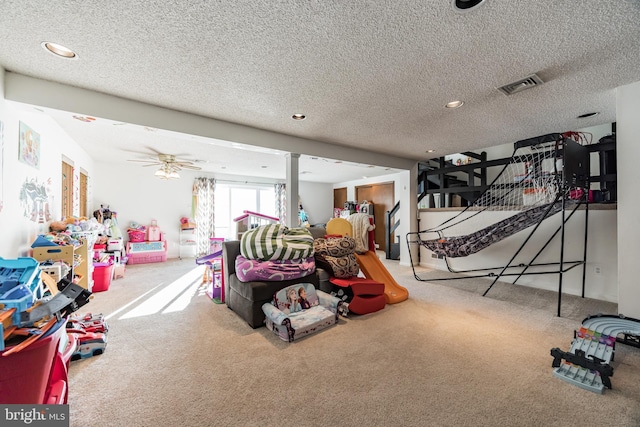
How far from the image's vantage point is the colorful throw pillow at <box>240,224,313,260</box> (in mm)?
2723

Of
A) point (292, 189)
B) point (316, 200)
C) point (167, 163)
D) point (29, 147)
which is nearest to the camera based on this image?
point (29, 147)

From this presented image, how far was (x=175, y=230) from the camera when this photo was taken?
21.4ft

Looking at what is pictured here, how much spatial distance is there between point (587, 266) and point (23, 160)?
6567mm

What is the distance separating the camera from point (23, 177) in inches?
92.5

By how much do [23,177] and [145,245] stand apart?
3.74m

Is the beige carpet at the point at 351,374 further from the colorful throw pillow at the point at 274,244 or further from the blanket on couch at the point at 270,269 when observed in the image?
the colorful throw pillow at the point at 274,244

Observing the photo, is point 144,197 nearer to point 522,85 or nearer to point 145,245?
point 145,245

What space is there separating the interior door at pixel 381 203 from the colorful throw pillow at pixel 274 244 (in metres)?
4.99

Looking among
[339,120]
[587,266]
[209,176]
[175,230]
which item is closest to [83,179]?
[175,230]

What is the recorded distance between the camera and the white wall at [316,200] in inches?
343

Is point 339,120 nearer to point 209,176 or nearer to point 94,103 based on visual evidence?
point 94,103

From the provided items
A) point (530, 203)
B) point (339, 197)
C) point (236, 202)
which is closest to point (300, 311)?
point (530, 203)

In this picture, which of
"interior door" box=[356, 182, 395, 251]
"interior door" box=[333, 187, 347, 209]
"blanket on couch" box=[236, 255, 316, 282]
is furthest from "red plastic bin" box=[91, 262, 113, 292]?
"interior door" box=[333, 187, 347, 209]

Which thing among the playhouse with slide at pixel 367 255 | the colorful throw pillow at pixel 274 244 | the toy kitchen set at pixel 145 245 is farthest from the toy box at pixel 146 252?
the playhouse with slide at pixel 367 255
